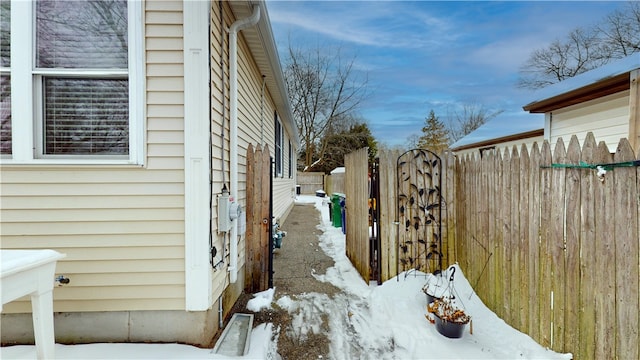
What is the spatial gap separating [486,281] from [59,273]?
4.25 m

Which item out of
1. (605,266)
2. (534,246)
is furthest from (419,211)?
(605,266)

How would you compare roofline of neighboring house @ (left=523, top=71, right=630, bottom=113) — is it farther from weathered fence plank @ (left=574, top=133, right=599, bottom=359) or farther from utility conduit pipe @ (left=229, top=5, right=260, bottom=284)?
utility conduit pipe @ (left=229, top=5, right=260, bottom=284)

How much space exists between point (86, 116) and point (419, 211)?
3897 mm

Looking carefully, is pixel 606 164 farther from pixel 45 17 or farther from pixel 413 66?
pixel 413 66

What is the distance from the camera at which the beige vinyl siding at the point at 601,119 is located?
191 inches

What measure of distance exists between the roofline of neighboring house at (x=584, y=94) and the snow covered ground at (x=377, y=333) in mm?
3970

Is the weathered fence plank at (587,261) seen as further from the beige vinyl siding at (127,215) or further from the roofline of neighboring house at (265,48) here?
the roofline of neighboring house at (265,48)

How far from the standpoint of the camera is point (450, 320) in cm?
287

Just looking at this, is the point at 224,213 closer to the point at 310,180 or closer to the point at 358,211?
the point at 358,211

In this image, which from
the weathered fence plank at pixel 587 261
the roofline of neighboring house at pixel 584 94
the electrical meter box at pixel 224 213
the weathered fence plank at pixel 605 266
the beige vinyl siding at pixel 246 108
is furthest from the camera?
the roofline of neighboring house at pixel 584 94

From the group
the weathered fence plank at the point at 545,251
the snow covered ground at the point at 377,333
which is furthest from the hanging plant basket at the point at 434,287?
the weathered fence plank at the point at 545,251

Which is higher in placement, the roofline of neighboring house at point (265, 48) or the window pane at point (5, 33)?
the roofline of neighboring house at point (265, 48)

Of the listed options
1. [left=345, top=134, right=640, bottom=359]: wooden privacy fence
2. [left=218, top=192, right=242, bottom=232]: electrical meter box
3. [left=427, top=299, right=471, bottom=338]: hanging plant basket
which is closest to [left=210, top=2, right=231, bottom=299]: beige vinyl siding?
[left=218, top=192, right=242, bottom=232]: electrical meter box

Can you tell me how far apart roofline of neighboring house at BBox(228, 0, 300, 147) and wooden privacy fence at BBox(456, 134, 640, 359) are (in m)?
3.22
